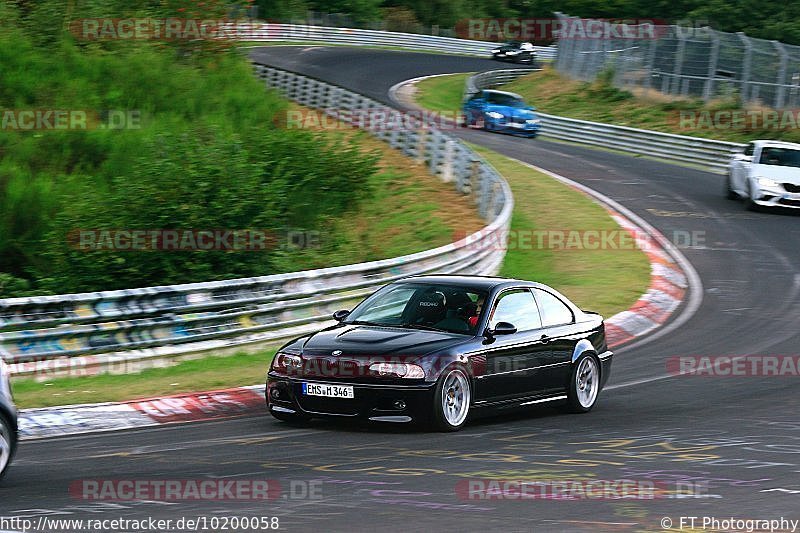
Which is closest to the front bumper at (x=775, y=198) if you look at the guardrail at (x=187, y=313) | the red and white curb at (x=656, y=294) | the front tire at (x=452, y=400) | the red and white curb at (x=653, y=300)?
the red and white curb at (x=656, y=294)

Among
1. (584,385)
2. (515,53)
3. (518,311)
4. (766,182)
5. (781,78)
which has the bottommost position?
(515,53)

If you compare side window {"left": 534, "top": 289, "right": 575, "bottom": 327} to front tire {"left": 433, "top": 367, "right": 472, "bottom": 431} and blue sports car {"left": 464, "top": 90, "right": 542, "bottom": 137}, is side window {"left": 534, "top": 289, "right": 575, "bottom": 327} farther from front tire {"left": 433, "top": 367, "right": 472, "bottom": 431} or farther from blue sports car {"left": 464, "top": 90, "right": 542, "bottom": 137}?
blue sports car {"left": 464, "top": 90, "right": 542, "bottom": 137}

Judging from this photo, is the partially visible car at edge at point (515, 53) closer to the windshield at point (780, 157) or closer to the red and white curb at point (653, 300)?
the windshield at point (780, 157)

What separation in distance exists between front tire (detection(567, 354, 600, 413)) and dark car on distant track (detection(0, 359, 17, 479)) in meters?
5.55

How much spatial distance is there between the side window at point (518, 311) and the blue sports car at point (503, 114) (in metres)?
28.1

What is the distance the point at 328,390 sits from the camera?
9719mm

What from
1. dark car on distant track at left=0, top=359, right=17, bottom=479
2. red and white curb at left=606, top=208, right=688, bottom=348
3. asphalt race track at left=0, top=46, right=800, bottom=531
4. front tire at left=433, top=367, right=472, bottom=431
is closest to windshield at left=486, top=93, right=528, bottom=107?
red and white curb at left=606, top=208, right=688, bottom=348

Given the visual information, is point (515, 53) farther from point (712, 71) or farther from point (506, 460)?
point (506, 460)

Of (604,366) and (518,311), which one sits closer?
(518,311)

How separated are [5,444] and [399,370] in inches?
130

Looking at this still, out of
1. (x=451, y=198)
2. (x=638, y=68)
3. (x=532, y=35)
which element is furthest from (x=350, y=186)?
(x=532, y=35)

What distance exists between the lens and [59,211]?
19547 millimetres

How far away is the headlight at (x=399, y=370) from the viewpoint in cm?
960

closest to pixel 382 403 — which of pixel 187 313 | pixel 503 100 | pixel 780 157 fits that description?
pixel 187 313
